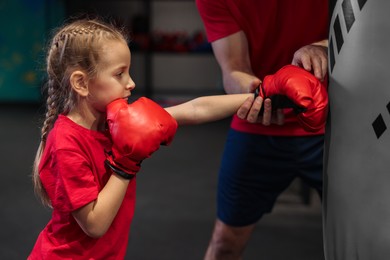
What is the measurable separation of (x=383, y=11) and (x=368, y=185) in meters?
0.29

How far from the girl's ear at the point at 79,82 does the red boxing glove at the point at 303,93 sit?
0.37 meters

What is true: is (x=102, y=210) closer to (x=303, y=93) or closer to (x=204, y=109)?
(x=204, y=109)

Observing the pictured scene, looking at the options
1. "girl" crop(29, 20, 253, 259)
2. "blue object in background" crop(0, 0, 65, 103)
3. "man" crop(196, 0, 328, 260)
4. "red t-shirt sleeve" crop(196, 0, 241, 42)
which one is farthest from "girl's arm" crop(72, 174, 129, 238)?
"blue object in background" crop(0, 0, 65, 103)

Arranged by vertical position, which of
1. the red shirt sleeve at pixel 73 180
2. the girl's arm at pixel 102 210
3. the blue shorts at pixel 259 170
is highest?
the red shirt sleeve at pixel 73 180

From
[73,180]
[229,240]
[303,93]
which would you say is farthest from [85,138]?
[229,240]

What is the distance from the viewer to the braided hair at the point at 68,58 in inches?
42.3

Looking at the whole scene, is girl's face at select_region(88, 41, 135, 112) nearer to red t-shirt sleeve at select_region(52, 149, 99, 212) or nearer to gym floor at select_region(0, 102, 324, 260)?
red t-shirt sleeve at select_region(52, 149, 99, 212)

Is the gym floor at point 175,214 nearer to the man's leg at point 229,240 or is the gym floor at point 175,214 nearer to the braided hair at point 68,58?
the man's leg at point 229,240

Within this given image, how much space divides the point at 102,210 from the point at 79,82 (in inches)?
10.0

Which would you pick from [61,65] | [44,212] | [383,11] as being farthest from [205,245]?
[383,11]

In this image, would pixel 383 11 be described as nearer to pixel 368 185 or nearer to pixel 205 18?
pixel 368 185

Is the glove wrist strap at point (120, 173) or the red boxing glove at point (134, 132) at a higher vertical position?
the red boxing glove at point (134, 132)

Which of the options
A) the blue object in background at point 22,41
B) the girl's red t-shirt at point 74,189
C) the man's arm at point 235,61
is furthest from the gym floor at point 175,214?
the blue object in background at point 22,41

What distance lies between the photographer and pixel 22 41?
561 centimetres
